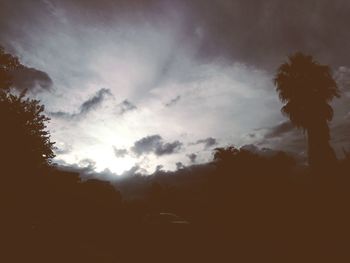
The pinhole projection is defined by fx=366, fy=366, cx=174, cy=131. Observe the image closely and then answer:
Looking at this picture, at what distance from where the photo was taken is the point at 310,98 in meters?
30.0

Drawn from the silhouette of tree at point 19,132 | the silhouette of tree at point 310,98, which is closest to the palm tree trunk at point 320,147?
the silhouette of tree at point 310,98

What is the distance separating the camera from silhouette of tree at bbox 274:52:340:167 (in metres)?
28.6

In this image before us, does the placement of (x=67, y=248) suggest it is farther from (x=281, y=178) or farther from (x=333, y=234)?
(x=281, y=178)

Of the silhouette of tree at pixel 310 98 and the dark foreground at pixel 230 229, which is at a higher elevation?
the silhouette of tree at pixel 310 98

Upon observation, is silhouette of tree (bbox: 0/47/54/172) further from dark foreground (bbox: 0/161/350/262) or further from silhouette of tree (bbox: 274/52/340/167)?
silhouette of tree (bbox: 274/52/340/167)

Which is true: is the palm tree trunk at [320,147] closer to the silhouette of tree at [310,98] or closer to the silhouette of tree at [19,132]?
the silhouette of tree at [310,98]

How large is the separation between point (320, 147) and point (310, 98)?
4.25m

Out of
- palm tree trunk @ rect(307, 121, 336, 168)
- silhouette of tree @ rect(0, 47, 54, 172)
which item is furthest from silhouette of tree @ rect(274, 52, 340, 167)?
silhouette of tree @ rect(0, 47, 54, 172)

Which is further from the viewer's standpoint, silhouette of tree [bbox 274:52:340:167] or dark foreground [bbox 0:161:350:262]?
silhouette of tree [bbox 274:52:340:167]

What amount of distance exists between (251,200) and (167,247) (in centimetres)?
1060

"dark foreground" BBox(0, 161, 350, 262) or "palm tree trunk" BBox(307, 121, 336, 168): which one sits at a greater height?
"palm tree trunk" BBox(307, 121, 336, 168)

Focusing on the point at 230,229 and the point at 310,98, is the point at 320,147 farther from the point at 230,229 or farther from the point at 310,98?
the point at 230,229

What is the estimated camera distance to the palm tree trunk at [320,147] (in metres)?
28.1

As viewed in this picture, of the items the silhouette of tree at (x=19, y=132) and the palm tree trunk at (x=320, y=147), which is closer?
the silhouette of tree at (x=19, y=132)
